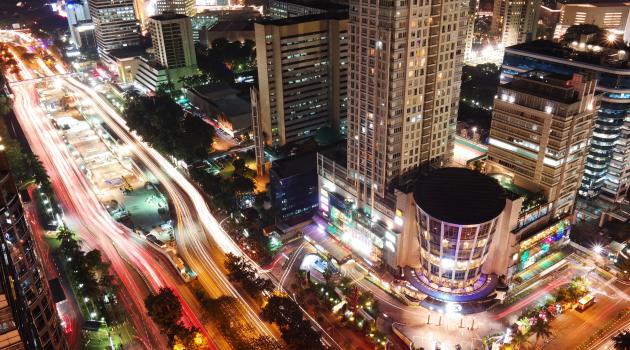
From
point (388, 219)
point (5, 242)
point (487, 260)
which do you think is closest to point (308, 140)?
point (388, 219)

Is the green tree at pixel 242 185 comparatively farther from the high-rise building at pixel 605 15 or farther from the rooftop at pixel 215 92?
the high-rise building at pixel 605 15

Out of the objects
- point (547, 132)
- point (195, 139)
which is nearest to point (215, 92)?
point (195, 139)

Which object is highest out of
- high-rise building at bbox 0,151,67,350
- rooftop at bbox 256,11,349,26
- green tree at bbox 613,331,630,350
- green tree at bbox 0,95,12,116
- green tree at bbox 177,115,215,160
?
rooftop at bbox 256,11,349,26

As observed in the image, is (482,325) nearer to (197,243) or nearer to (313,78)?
(197,243)

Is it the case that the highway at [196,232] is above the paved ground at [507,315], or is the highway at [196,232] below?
above

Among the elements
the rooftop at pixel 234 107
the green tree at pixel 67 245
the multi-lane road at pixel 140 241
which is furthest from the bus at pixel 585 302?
the rooftop at pixel 234 107

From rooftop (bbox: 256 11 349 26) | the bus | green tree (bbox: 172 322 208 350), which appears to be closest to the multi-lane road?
green tree (bbox: 172 322 208 350)

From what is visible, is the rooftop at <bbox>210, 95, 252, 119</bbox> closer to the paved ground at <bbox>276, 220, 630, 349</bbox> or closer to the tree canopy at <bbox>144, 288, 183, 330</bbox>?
the paved ground at <bbox>276, 220, 630, 349</bbox>
